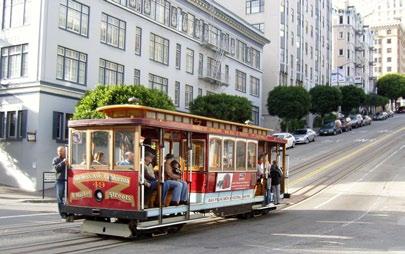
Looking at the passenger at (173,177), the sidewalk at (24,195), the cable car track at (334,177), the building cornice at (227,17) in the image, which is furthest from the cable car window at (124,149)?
the building cornice at (227,17)

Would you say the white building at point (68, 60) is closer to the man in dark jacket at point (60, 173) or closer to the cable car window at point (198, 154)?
the man in dark jacket at point (60, 173)

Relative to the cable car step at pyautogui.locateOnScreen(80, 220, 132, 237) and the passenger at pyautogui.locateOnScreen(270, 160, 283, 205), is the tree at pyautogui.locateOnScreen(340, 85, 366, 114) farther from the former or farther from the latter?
the cable car step at pyautogui.locateOnScreen(80, 220, 132, 237)

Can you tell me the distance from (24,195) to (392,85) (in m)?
106

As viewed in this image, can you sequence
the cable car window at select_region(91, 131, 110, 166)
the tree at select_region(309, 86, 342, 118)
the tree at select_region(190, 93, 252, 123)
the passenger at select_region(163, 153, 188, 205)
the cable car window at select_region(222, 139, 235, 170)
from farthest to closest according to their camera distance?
the tree at select_region(309, 86, 342, 118), the tree at select_region(190, 93, 252, 123), the cable car window at select_region(222, 139, 235, 170), the passenger at select_region(163, 153, 188, 205), the cable car window at select_region(91, 131, 110, 166)

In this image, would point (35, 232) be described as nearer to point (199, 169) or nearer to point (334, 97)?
point (199, 169)

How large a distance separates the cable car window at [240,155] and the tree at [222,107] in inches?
1065

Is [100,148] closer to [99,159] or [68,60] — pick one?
[99,159]

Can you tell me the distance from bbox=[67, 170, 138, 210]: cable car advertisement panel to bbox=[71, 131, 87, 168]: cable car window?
8.8 inches

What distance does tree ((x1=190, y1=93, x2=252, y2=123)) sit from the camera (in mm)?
43625

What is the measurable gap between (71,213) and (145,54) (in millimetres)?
28175

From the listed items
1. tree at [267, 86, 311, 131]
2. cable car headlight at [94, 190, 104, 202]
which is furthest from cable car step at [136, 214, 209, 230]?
tree at [267, 86, 311, 131]

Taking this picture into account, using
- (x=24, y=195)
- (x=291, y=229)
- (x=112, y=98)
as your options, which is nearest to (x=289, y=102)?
(x=112, y=98)

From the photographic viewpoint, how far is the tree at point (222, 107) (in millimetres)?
43625

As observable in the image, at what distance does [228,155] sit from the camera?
15156mm
